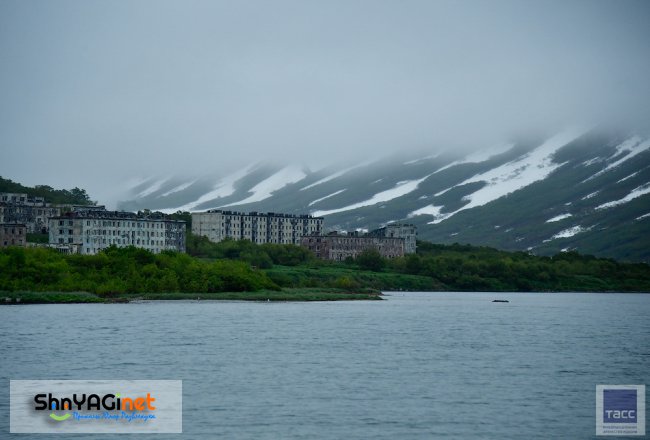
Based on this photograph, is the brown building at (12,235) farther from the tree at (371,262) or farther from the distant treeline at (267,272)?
the tree at (371,262)

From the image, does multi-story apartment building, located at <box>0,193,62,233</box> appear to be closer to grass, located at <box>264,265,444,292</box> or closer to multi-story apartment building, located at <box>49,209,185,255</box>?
multi-story apartment building, located at <box>49,209,185,255</box>

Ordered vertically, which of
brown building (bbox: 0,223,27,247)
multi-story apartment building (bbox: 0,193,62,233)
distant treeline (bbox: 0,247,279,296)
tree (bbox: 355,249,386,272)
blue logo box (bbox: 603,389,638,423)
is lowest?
blue logo box (bbox: 603,389,638,423)

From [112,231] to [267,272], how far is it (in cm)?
2677

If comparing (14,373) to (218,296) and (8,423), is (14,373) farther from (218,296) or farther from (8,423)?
(218,296)

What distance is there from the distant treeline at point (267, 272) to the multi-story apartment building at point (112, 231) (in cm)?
486

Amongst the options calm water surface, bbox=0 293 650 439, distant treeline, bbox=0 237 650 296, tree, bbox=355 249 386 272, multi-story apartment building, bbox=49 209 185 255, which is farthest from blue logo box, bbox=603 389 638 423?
tree, bbox=355 249 386 272

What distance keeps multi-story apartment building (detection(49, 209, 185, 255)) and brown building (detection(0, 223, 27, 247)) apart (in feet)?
14.6

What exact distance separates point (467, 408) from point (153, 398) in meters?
10.7

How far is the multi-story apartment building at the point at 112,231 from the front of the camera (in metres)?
158

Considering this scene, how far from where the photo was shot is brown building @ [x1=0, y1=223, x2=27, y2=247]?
493 feet

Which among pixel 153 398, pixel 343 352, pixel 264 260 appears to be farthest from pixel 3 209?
pixel 153 398

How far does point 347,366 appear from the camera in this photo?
50.9m

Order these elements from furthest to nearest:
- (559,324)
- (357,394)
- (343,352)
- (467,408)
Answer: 1. (559,324)
2. (343,352)
3. (357,394)
4. (467,408)

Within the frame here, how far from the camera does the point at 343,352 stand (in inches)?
2259
